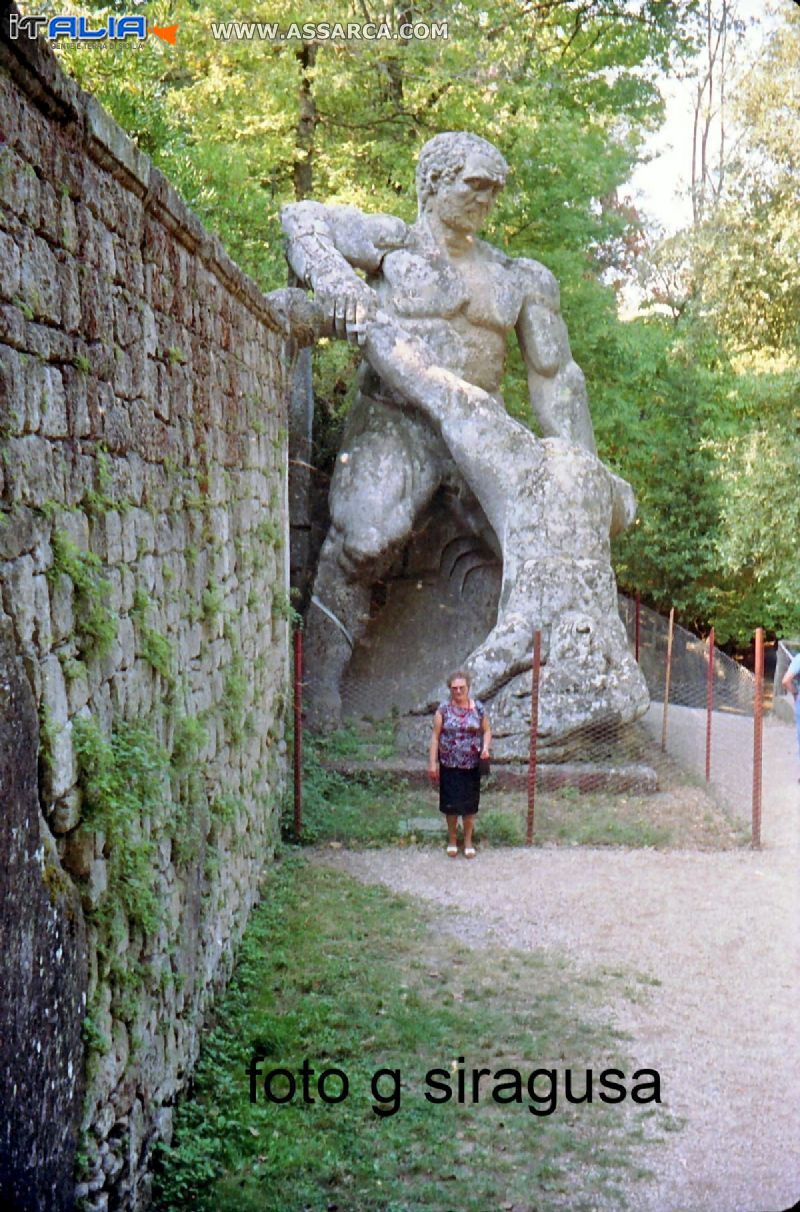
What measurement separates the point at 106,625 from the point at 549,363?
27.6 ft

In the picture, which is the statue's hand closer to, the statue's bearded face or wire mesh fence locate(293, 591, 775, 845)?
the statue's bearded face

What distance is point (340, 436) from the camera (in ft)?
41.0

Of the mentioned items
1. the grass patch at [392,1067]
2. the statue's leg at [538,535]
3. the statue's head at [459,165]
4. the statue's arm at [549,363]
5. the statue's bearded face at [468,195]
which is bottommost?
the grass patch at [392,1067]

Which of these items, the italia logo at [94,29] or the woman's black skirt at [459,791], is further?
the woman's black skirt at [459,791]

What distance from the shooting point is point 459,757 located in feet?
27.7

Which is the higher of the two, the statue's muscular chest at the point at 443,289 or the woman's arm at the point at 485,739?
the statue's muscular chest at the point at 443,289

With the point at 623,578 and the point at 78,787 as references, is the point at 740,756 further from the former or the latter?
the point at 78,787

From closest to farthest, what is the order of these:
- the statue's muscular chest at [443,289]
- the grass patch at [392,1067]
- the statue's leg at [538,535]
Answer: the grass patch at [392,1067]
the statue's leg at [538,535]
the statue's muscular chest at [443,289]

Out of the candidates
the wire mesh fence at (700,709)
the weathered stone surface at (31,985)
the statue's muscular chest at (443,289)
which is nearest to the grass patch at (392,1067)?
the weathered stone surface at (31,985)

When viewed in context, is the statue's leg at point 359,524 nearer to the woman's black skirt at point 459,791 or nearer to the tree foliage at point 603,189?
the tree foliage at point 603,189

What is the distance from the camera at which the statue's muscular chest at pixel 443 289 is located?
10703 millimetres

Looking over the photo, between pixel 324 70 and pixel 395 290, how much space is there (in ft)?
6.31

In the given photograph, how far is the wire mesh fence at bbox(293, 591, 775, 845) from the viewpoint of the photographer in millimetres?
9031

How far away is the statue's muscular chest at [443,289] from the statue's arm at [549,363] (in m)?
0.36
